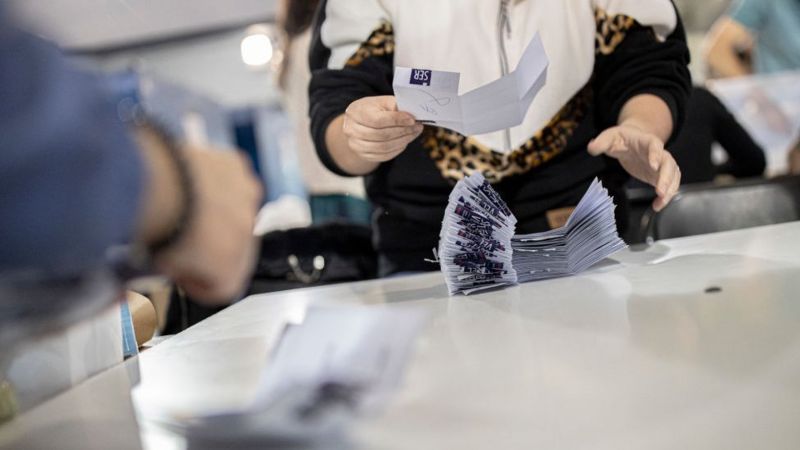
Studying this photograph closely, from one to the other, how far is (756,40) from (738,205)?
2.31 feet

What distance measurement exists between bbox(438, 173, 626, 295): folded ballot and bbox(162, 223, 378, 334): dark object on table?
2.17ft

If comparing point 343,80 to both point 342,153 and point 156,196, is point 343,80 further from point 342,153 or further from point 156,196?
point 156,196

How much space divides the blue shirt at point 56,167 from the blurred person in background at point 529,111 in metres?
0.44

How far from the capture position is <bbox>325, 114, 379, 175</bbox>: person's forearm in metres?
0.80

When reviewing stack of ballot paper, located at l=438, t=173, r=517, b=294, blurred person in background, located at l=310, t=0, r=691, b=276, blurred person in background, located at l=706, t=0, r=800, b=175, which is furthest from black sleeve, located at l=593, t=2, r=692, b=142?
blurred person in background, located at l=706, t=0, r=800, b=175

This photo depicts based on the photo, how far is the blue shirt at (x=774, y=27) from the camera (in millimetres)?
1448

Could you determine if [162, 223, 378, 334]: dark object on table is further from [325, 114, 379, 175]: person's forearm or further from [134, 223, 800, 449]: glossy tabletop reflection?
[134, 223, 800, 449]: glossy tabletop reflection

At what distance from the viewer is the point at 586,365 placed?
395mm

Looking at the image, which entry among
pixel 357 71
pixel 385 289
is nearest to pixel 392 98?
pixel 357 71

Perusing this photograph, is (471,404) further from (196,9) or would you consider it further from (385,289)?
(196,9)

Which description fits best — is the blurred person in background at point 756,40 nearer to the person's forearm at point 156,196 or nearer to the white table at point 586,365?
the white table at point 586,365

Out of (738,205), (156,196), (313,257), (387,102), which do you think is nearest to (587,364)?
(156,196)

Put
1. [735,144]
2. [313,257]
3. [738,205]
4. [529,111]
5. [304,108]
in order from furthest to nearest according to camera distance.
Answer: [735,144], [313,257], [738,205], [304,108], [529,111]

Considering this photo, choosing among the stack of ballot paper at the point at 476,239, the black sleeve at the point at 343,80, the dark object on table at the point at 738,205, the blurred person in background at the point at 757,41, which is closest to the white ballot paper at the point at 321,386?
the stack of ballot paper at the point at 476,239
